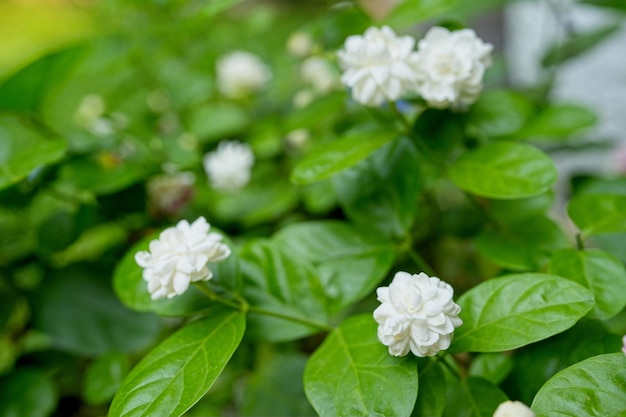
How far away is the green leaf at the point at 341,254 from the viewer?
598 millimetres

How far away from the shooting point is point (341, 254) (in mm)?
633

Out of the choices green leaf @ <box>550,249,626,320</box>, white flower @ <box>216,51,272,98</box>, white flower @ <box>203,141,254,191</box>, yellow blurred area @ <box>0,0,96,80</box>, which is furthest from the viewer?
yellow blurred area @ <box>0,0,96,80</box>

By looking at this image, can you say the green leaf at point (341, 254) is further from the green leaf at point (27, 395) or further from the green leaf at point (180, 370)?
the green leaf at point (27, 395)

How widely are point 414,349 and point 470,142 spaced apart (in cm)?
35

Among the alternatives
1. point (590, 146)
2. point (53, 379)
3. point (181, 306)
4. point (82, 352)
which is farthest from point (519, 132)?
point (53, 379)

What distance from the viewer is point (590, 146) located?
2.97 ft

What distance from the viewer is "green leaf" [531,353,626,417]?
0.41m

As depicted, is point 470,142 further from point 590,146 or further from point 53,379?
point 53,379

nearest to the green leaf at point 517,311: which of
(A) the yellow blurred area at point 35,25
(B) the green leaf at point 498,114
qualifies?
(B) the green leaf at point 498,114

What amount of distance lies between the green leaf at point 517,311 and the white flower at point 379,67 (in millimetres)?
211

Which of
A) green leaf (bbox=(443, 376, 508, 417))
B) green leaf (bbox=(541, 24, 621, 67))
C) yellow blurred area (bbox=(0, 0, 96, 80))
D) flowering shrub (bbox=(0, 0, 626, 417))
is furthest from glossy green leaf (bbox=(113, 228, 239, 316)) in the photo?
yellow blurred area (bbox=(0, 0, 96, 80))

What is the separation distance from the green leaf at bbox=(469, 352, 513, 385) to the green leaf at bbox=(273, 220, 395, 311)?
4.7 inches

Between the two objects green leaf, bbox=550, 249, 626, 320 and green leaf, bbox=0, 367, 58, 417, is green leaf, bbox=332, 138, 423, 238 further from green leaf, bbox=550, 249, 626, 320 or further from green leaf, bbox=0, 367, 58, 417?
green leaf, bbox=0, 367, 58, 417

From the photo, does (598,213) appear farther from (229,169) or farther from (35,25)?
(35,25)
